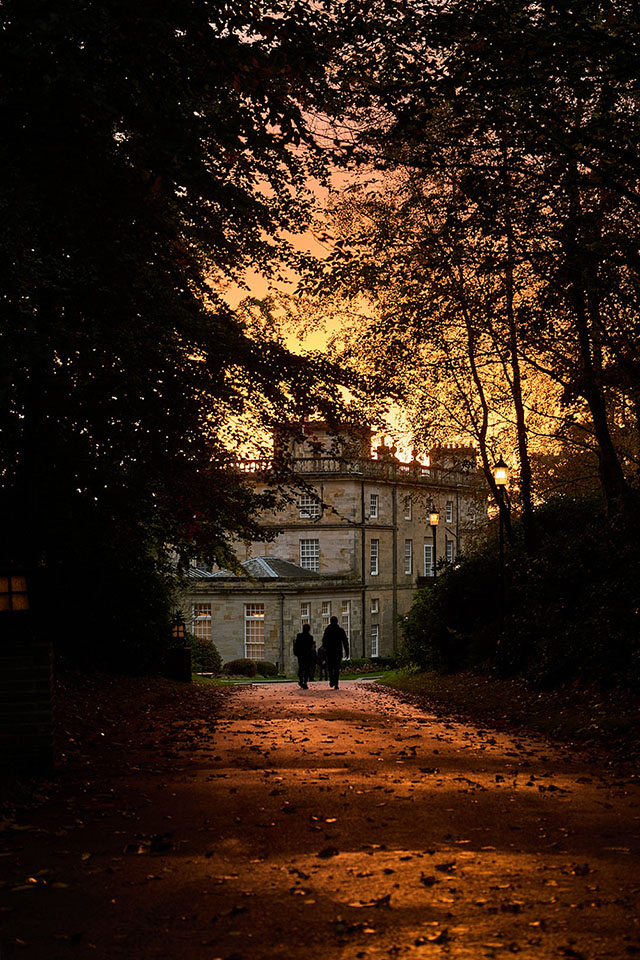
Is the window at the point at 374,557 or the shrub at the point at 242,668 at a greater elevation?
the window at the point at 374,557

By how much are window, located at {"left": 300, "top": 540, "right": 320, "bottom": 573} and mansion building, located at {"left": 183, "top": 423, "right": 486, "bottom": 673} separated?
0.21ft

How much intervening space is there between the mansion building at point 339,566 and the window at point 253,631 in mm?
58

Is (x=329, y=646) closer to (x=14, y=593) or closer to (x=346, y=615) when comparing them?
(x=14, y=593)

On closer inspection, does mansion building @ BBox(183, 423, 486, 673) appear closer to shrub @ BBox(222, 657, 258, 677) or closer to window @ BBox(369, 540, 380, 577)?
window @ BBox(369, 540, 380, 577)

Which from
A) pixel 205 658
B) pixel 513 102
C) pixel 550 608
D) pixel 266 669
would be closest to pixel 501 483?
pixel 550 608

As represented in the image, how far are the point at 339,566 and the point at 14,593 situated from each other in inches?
1927

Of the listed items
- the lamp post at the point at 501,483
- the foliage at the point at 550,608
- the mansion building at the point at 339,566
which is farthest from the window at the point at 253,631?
the lamp post at the point at 501,483

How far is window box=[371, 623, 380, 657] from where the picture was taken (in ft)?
183

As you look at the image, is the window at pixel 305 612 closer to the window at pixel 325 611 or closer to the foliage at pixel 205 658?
the window at pixel 325 611

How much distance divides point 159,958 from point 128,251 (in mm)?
7968

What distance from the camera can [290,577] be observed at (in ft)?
169

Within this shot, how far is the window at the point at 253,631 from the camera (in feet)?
164

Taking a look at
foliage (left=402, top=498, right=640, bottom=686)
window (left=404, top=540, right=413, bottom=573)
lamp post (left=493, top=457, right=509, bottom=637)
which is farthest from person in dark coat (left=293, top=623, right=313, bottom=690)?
window (left=404, top=540, right=413, bottom=573)

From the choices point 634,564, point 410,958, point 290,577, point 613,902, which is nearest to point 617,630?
point 634,564
